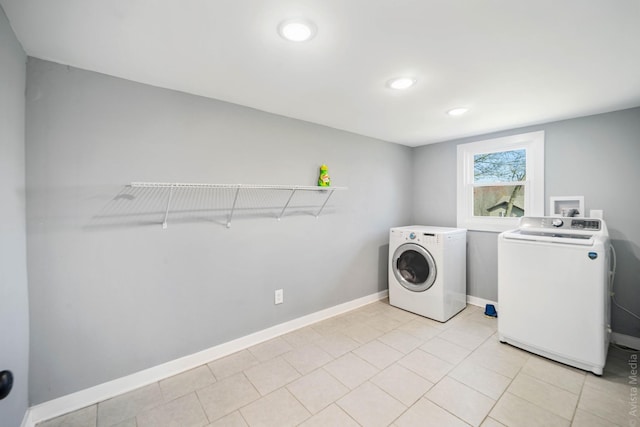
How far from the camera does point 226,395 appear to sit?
1714 mm

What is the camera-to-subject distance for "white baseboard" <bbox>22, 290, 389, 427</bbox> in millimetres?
1510

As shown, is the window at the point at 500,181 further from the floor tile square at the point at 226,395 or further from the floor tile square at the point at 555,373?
the floor tile square at the point at 226,395

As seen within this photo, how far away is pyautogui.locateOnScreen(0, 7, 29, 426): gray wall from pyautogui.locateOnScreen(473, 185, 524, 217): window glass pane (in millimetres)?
3963

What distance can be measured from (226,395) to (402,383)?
1.18 metres

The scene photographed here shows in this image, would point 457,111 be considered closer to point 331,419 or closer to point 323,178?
point 323,178

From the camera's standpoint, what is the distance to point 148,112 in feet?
5.91

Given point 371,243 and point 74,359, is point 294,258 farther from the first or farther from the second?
point 74,359

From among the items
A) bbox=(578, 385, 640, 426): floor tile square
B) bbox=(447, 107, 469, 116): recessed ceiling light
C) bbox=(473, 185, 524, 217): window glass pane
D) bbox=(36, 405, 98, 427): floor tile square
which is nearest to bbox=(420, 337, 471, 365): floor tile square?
bbox=(578, 385, 640, 426): floor tile square

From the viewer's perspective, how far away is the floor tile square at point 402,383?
5.61 ft

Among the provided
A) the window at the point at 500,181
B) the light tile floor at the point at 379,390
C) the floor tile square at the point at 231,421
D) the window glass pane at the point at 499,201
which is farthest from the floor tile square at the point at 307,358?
the window glass pane at the point at 499,201

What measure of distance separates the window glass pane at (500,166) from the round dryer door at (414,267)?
125 centimetres

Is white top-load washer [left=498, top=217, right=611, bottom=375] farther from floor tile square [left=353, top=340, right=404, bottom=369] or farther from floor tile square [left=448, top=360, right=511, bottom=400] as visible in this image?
floor tile square [left=353, top=340, right=404, bottom=369]

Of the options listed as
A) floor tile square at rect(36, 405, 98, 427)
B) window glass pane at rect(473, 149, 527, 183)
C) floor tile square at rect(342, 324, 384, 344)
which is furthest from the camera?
window glass pane at rect(473, 149, 527, 183)

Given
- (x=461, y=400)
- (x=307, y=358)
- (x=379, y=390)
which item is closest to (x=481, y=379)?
(x=461, y=400)
